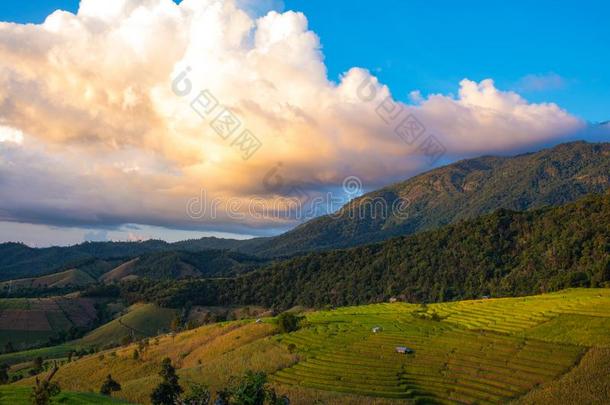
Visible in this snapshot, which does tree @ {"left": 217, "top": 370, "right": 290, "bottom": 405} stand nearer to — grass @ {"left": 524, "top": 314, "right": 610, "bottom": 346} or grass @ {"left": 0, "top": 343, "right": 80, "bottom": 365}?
grass @ {"left": 524, "top": 314, "right": 610, "bottom": 346}

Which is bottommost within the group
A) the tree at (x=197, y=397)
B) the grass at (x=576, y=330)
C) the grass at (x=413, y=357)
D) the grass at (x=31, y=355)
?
the grass at (x=31, y=355)

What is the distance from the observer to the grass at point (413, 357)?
5253 cm

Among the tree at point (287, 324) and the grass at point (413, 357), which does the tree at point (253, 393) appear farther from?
the tree at point (287, 324)

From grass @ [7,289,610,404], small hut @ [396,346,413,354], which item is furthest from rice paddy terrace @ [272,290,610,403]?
small hut @ [396,346,413,354]

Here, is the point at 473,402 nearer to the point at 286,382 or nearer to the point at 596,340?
the point at 286,382

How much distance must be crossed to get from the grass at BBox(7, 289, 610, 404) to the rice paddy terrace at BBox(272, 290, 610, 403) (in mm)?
143

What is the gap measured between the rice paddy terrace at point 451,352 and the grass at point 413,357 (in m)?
0.14

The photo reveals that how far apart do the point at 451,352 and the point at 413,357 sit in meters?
5.73

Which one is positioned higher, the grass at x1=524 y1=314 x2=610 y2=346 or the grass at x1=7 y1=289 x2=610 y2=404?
the grass at x1=524 y1=314 x2=610 y2=346

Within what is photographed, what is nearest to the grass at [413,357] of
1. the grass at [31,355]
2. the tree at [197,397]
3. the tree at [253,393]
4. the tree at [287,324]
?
the tree at [287,324]

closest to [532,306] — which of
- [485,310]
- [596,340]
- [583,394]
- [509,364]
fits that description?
[485,310]

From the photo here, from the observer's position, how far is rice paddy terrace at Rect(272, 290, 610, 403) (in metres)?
53.8

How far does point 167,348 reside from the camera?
10869 cm

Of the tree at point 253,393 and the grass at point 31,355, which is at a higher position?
the tree at point 253,393
